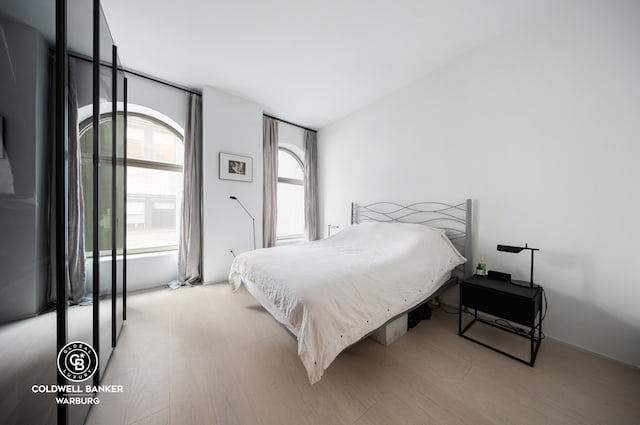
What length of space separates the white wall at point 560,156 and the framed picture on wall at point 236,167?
2.70 metres

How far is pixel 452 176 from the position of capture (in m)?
2.53

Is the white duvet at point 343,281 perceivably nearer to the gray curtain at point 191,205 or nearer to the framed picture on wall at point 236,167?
the gray curtain at point 191,205

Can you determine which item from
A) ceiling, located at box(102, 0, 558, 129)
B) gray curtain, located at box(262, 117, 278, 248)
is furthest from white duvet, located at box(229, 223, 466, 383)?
ceiling, located at box(102, 0, 558, 129)

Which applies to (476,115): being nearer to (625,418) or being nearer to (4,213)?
(625,418)

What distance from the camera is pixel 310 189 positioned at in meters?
4.46

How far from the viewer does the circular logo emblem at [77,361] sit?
3.14ft

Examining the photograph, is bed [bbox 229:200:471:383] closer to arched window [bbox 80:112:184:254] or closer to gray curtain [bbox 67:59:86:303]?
gray curtain [bbox 67:59:86:303]

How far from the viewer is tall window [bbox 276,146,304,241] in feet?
14.8

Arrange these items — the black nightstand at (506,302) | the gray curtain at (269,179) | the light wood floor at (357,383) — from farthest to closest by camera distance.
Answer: the gray curtain at (269,179) < the black nightstand at (506,302) < the light wood floor at (357,383)

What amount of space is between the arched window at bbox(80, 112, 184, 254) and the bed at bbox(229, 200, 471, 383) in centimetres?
183

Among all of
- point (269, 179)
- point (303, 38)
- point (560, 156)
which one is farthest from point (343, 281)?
point (269, 179)

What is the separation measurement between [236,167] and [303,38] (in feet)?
6.48

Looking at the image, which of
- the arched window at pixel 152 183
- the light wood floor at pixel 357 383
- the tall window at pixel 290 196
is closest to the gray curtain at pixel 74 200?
the light wood floor at pixel 357 383

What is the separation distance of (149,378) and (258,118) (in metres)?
3.44
